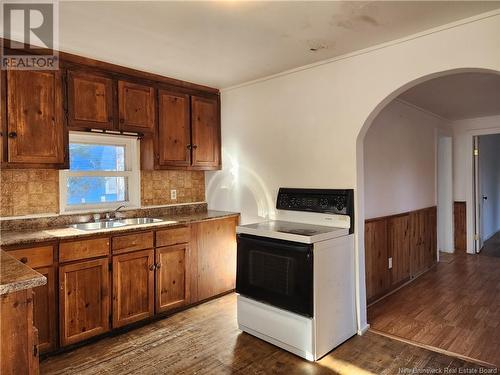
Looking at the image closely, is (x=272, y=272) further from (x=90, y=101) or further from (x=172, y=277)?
(x=90, y=101)

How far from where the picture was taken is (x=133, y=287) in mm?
2781

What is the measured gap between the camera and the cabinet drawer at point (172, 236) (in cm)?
294

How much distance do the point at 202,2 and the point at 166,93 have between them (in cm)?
154

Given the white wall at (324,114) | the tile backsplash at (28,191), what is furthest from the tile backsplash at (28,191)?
the white wall at (324,114)

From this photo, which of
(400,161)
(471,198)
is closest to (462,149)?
(471,198)

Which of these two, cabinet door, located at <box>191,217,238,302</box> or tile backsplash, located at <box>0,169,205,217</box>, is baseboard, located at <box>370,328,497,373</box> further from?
tile backsplash, located at <box>0,169,205,217</box>

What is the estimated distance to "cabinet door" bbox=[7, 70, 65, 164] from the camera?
238 centimetres

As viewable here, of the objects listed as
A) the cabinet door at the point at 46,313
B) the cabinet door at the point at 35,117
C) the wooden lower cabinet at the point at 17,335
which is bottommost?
the cabinet door at the point at 46,313

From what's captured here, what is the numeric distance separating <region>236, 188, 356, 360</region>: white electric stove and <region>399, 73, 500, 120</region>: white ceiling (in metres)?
1.76

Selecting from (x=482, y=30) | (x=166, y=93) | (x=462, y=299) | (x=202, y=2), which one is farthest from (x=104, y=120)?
(x=462, y=299)

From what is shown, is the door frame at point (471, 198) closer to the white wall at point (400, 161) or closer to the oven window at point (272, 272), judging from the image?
the white wall at point (400, 161)

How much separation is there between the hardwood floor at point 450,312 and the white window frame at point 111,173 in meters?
2.54

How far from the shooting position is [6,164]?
236cm

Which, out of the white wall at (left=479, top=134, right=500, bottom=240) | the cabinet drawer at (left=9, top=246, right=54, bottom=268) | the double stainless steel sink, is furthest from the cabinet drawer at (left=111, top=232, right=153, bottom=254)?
the white wall at (left=479, top=134, right=500, bottom=240)
